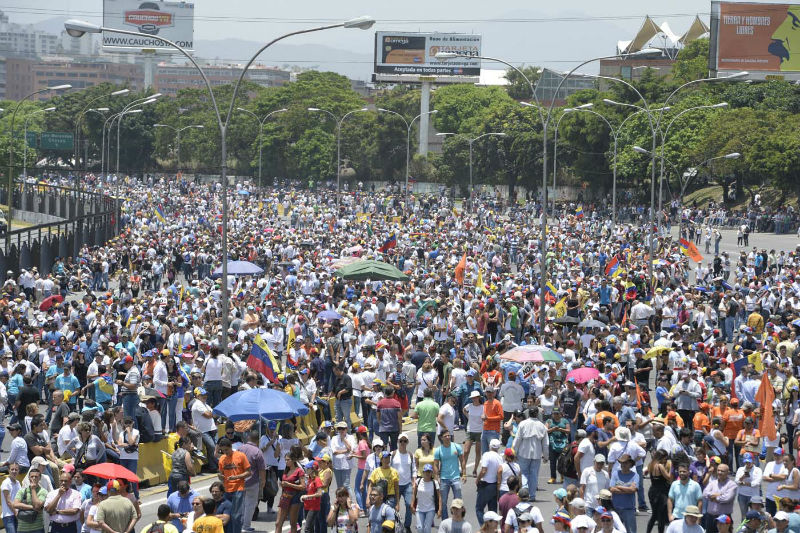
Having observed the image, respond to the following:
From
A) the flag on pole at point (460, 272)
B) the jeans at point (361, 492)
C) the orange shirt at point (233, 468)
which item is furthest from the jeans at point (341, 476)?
the flag on pole at point (460, 272)

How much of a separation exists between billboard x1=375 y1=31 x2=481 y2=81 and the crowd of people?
261 ft

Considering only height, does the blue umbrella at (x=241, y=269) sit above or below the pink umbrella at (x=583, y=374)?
above

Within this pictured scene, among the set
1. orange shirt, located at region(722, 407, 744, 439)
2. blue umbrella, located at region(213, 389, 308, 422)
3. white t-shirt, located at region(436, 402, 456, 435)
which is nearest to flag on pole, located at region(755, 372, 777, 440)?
orange shirt, located at region(722, 407, 744, 439)

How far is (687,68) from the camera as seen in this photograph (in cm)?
9081

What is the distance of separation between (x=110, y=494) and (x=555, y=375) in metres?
9.57

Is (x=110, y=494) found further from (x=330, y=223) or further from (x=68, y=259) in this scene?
(x=330, y=223)

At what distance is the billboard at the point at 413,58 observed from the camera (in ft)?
383

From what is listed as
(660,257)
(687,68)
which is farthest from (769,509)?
(687,68)

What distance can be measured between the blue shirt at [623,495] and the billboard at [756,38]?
237ft

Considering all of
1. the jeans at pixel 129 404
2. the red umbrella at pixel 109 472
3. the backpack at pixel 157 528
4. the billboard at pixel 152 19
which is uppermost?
the billboard at pixel 152 19

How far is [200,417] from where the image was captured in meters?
17.2

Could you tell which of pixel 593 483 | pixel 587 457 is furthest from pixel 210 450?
pixel 593 483

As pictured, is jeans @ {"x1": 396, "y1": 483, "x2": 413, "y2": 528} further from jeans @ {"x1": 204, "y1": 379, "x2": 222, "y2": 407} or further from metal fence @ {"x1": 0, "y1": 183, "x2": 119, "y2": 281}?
metal fence @ {"x1": 0, "y1": 183, "x2": 119, "y2": 281}

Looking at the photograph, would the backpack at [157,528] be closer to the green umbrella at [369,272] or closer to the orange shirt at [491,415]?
the orange shirt at [491,415]
